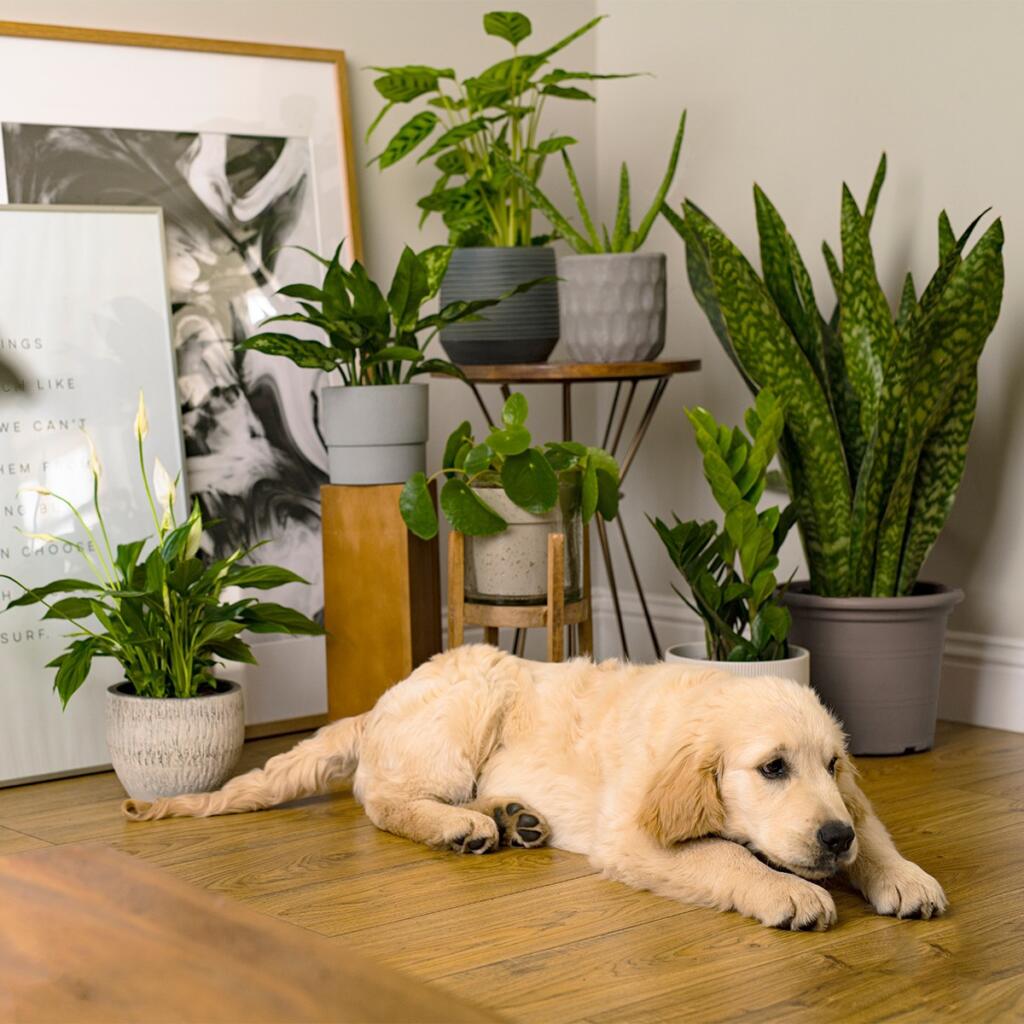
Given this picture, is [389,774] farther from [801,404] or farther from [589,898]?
[801,404]

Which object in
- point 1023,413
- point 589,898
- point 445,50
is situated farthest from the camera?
point 445,50

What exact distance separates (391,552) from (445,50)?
4.52ft

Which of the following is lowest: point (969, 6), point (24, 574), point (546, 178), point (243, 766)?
point (243, 766)

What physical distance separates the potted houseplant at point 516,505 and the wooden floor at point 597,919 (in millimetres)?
523

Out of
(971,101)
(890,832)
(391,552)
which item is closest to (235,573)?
(391,552)

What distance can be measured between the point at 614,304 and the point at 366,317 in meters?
0.60

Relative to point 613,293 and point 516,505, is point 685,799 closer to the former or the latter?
point 516,505

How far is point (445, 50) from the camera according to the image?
140 inches

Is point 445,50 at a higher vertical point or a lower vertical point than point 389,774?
higher

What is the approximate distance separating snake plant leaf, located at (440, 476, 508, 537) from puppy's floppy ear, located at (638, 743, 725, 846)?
0.89 metres

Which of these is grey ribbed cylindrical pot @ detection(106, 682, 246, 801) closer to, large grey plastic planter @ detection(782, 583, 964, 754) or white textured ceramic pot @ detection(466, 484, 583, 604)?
white textured ceramic pot @ detection(466, 484, 583, 604)

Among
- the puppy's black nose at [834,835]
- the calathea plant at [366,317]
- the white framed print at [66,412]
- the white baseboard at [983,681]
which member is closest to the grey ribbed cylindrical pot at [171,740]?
the white framed print at [66,412]

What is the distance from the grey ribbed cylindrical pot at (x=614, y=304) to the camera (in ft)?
10.2

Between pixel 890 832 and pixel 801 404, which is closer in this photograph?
pixel 890 832
